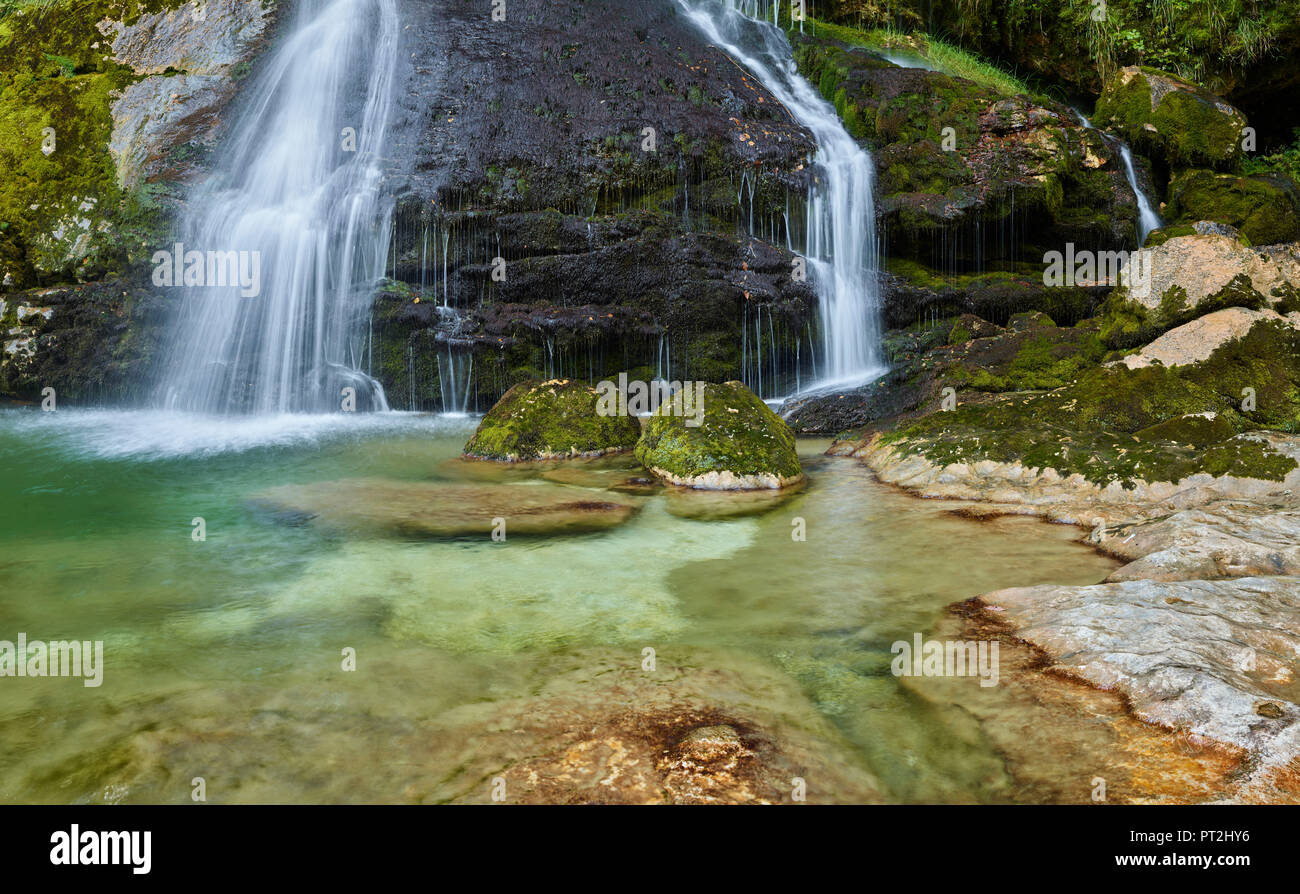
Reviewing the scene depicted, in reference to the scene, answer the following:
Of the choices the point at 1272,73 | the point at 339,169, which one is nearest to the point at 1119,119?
the point at 1272,73

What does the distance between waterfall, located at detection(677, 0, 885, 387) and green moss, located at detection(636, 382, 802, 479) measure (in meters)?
4.95

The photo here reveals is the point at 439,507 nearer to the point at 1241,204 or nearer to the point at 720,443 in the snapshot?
the point at 720,443

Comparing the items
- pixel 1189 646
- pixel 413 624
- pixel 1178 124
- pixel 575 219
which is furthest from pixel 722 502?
pixel 1178 124

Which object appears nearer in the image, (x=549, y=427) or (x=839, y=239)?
(x=549, y=427)

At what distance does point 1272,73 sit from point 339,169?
1896 cm

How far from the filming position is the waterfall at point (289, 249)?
1202 centimetres

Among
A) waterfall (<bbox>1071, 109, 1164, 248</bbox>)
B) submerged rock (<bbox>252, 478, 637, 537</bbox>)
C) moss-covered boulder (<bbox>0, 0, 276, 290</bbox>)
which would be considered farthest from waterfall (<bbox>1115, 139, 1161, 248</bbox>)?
moss-covered boulder (<bbox>0, 0, 276, 290</bbox>)

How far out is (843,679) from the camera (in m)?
3.47

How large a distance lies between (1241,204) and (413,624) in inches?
645

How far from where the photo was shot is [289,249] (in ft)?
40.7

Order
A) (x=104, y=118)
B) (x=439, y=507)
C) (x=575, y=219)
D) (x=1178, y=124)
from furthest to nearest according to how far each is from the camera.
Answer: (x=1178, y=124) → (x=104, y=118) → (x=575, y=219) → (x=439, y=507)

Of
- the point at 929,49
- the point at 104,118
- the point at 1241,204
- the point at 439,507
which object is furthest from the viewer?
the point at 929,49

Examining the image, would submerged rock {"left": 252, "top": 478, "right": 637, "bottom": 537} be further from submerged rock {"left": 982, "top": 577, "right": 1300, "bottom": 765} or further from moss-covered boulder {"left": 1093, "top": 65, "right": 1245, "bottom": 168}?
moss-covered boulder {"left": 1093, "top": 65, "right": 1245, "bottom": 168}

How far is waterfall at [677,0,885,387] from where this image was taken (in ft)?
42.4
